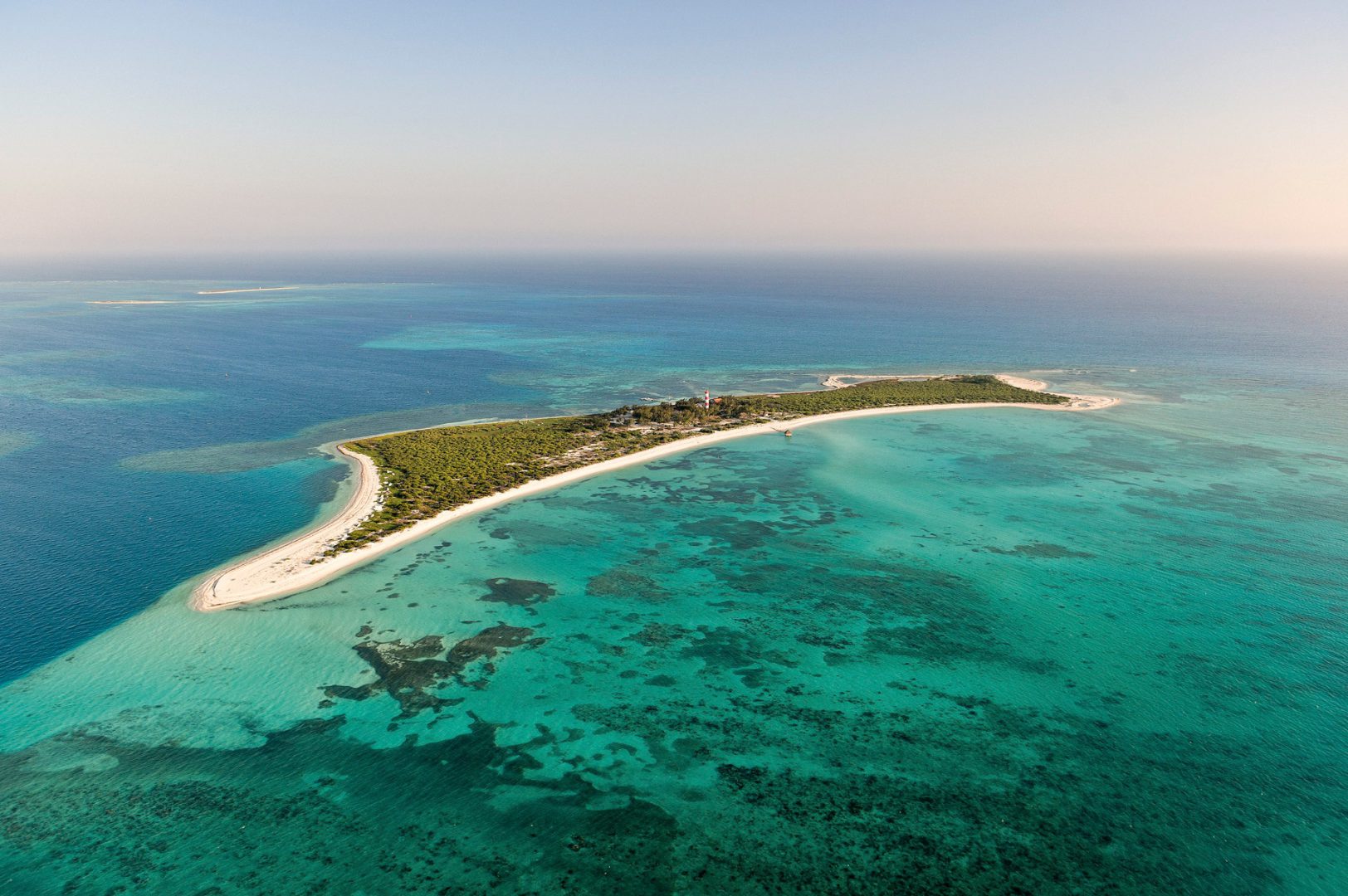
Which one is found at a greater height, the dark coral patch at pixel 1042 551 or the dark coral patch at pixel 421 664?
the dark coral patch at pixel 1042 551

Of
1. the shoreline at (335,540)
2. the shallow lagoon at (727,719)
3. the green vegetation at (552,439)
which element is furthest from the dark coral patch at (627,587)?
the green vegetation at (552,439)

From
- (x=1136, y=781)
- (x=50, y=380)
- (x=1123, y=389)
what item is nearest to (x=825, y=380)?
(x=1123, y=389)

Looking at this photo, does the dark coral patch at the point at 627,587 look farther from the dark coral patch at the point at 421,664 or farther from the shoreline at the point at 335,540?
the shoreline at the point at 335,540

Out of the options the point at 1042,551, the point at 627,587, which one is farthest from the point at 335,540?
the point at 1042,551

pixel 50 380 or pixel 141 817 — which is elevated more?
pixel 50 380

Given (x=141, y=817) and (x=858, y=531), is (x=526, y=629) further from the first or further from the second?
(x=858, y=531)

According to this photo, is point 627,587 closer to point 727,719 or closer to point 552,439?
point 727,719
